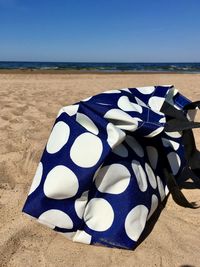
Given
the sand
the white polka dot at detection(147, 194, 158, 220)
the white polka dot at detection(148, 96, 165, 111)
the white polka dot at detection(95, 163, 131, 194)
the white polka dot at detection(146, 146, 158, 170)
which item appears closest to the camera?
the sand

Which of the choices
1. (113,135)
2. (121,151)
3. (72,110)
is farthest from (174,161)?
(72,110)

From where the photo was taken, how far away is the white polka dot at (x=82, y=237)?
133cm

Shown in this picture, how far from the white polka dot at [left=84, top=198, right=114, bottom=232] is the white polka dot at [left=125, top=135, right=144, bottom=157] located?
29cm

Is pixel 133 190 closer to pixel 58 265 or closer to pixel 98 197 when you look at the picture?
pixel 98 197

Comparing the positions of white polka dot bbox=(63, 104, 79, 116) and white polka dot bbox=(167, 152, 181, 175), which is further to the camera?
white polka dot bbox=(167, 152, 181, 175)

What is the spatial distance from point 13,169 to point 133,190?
934 mm

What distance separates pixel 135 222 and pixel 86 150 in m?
0.37

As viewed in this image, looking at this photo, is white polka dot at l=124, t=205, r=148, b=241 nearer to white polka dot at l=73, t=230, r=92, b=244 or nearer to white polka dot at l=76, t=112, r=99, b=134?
white polka dot at l=73, t=230, r=92, b=244

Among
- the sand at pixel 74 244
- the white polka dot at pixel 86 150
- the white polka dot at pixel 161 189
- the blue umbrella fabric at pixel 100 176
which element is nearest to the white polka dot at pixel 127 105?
the blue umbrella fabric at pixel 100 176

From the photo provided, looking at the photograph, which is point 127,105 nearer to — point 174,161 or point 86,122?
point 86,122

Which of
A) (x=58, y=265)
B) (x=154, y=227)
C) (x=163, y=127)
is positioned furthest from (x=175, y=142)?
(x=58, y=265)

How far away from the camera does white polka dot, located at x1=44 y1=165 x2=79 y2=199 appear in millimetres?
1311

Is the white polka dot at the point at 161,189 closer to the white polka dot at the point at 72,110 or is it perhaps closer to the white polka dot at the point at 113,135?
the white polka dot at the point at 113,135

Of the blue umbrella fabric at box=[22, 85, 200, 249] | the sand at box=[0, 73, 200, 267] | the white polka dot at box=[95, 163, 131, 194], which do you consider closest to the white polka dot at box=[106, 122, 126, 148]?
the blue umbrella fabric at box=[22, 85, 200, 249]
